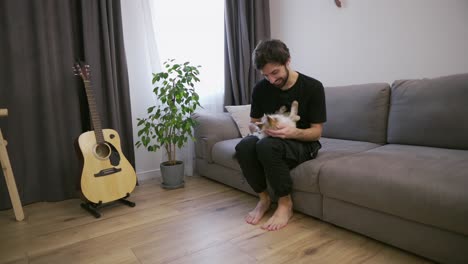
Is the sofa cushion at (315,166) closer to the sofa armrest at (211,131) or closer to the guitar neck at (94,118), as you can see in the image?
the sofa armrest at (211,131)

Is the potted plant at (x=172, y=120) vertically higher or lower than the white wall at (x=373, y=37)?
lower

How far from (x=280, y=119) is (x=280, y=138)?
10cm

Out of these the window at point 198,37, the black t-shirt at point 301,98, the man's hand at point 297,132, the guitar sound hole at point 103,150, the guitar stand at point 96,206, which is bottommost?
the guitar stand at point 96,206

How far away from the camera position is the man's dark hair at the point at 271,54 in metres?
1.49

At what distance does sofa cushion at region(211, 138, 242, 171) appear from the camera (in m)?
2.09

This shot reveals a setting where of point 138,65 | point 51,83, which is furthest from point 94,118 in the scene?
point 138,65

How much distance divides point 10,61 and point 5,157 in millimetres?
663

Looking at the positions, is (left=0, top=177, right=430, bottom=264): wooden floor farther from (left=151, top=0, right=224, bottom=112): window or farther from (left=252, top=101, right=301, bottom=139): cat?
(left=151, top=0, right=224, bottom=112): window

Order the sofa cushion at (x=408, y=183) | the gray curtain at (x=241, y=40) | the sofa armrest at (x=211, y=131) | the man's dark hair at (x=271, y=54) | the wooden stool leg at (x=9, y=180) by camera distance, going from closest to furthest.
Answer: the sofa cushion at (x=408, y=183) → the man's dark hair at (x=271, y=54) → the wooden stool leg at (x=9, y=180) → the sofa armrest at (x=211, y=131) → the gray curtain at (x=241, y=40)

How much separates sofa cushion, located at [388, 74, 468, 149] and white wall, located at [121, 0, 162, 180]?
1.93m

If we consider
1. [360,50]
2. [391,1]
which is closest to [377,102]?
[360,50]

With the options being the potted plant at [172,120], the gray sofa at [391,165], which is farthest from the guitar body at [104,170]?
the gray sofa at [391,165]

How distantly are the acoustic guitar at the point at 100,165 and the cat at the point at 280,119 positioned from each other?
1.00 metres

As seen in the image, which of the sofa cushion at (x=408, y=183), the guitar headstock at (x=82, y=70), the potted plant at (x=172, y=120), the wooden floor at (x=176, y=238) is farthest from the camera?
the potted plant at (x=172, y=120)
